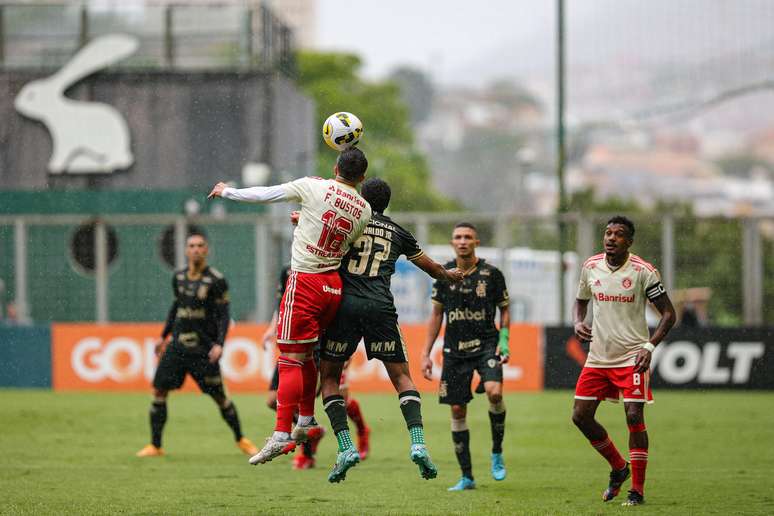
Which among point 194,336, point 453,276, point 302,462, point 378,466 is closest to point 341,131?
point 453,276

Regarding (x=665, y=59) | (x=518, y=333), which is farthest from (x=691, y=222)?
(x=665, y=59)

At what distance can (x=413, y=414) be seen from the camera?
9.88 metres

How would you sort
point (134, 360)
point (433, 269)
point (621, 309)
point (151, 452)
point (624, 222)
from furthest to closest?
point (134, 360) → point (151, 452) → point (621, 309) → point (624, 222) → point (433, 269)

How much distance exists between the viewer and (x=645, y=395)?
10.6 meters

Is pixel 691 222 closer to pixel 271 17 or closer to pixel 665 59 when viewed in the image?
pixel 271 17

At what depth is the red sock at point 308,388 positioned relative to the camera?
32.9 ft

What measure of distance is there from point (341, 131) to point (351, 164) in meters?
0.28

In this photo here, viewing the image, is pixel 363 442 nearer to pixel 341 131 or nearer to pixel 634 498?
pixel 634 498

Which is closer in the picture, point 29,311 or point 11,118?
point 29,311

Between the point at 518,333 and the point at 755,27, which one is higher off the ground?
the point at 755,27

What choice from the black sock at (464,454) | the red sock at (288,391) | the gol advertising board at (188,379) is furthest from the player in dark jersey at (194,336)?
the gol advertising board at (188,379)

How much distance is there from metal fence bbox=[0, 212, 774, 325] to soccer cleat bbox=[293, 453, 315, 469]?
9.44 m

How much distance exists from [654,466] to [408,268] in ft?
41.9

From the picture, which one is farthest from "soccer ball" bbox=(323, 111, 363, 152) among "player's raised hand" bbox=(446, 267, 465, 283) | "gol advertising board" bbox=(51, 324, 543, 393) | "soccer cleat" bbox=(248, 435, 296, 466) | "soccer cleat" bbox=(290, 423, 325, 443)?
"gol advertising board" bbox=(51, 324, 543, 393)
